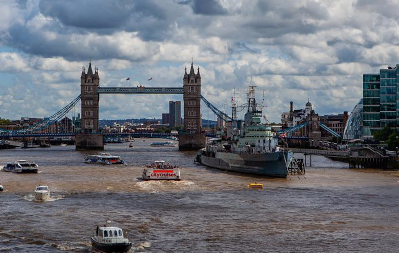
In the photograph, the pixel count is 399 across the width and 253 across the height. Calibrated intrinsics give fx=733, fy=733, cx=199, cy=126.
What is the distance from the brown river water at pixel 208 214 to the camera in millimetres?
47406

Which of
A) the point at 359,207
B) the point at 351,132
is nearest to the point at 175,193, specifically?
the point at 359,207

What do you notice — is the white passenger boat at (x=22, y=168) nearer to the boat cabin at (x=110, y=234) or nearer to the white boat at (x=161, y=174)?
the white boat at (x=161, y=174)

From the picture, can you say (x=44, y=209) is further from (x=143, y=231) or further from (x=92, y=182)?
(x=92, y=182)

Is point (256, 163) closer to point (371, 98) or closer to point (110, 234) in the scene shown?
point (110, 234)

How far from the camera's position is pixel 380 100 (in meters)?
152

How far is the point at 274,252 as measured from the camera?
45.0 m

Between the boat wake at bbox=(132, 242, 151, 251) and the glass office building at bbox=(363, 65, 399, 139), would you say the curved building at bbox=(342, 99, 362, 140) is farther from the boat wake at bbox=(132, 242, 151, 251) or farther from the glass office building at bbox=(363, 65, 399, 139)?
the boat wake at bbox=(132, 242, 151, 251)

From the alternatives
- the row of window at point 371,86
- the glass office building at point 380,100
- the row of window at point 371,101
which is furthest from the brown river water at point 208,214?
the row of window at point 371,86

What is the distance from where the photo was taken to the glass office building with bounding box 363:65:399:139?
151 metres

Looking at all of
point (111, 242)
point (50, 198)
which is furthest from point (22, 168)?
point (111, 242)

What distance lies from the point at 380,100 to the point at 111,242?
387 feet

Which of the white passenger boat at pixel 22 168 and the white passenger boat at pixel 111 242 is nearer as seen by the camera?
the white passenger boat at pixel 111 242

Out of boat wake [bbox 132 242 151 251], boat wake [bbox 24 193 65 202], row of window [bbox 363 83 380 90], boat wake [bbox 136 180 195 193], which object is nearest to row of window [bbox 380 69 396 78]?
row of window [bbox 363 83 380 90]

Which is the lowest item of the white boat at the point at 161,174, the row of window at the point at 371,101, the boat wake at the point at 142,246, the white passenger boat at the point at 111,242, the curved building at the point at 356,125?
the boat wake at the point at 142,246
